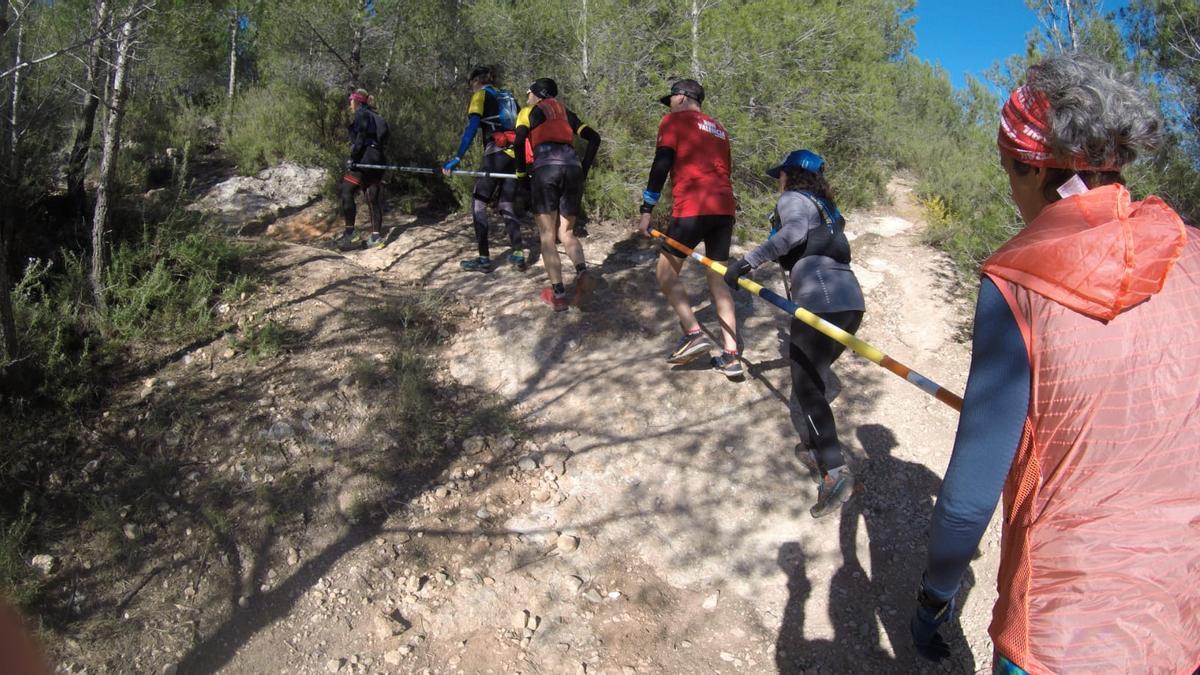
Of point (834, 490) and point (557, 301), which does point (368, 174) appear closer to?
point (557, 301)

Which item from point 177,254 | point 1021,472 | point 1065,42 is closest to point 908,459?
point 1021,472

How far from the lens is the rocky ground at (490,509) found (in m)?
2.90

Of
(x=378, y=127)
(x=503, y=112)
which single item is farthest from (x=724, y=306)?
(x=378, y=127)

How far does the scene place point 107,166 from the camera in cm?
451

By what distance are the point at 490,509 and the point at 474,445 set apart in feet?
1.54

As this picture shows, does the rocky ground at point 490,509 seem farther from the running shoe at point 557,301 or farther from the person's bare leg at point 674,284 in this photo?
the person's bare leg at point 674,284

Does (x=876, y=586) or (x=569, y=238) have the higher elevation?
(x=569, y=238)

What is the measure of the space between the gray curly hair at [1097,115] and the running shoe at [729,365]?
Result: 314cm

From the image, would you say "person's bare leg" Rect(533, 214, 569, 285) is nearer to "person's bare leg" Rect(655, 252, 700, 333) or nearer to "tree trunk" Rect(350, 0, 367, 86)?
"person's bare leg" Rect(655, 252, 700, 333)

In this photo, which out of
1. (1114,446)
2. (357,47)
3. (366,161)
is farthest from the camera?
(357,47)

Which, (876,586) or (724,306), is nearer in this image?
(876,586)

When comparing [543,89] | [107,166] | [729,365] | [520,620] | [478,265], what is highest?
[543,89]

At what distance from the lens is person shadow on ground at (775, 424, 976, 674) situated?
9.53ft

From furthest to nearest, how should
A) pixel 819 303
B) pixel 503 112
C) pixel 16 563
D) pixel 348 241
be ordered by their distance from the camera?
pixel 348 241, pixel 503 112, pixel 819 303, pixel 16 563
